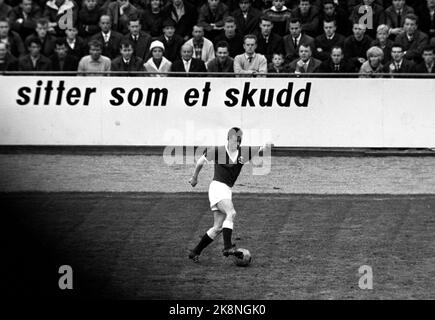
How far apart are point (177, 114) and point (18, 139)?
2.96 m

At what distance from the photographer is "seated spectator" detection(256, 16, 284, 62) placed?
77.0 ft

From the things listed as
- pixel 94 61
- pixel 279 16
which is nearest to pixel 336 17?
pixel 279 16

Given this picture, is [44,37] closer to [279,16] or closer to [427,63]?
[279,16]

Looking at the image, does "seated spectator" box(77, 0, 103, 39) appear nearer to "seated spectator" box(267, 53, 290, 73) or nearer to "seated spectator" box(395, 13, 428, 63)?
"seated spectator" box(267, 53, 290, 73)

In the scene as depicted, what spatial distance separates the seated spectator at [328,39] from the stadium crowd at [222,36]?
0.02 metres

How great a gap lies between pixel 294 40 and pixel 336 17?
102cm

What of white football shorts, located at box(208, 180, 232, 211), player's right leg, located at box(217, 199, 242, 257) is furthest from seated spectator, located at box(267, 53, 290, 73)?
player's right leg, located at box(217, 199, 242, 257)

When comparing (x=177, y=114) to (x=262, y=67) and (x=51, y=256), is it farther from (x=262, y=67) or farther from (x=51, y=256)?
(x=51, y=256)

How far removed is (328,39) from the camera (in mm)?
23609

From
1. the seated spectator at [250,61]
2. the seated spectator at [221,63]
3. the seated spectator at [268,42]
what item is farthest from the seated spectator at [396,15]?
the seated spectator at [221,63]

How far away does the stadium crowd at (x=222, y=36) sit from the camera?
75.2 ft

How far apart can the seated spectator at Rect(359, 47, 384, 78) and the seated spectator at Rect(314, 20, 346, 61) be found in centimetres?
78

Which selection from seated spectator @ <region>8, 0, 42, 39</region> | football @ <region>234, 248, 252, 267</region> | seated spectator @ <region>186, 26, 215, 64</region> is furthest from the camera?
seated spectator @ <region>8, 0, 42, 39</region>
